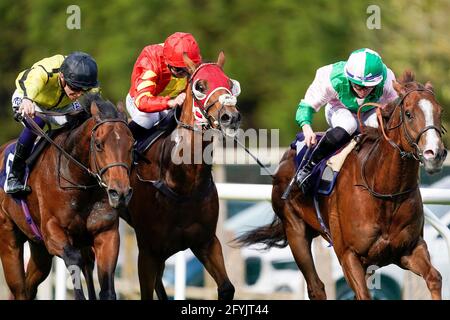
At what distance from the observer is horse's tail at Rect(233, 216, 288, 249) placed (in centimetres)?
865

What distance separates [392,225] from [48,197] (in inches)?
85.0

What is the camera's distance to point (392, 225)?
709 centimetres

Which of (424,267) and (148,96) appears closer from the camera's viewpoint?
(424,267)

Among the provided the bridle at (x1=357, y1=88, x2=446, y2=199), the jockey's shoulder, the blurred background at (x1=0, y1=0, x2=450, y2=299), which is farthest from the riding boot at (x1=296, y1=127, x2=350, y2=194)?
the blurred background at (x1=0, y1=0, x2=450, y2=299)

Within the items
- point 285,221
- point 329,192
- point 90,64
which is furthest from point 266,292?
point 90,64

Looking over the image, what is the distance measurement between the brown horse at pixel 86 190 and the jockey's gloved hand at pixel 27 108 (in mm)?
250

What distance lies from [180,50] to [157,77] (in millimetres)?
380

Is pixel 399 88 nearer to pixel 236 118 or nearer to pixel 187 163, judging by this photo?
pixel 236 118

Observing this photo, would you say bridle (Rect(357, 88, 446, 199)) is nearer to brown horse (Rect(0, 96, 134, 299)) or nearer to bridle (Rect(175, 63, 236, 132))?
bridle (Rect(175, 63, 236, 132))

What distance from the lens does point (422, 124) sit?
6.72 m

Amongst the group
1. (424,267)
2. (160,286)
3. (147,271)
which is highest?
(424,267)

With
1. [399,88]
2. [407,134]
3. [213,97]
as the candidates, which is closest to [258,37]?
[213,97]

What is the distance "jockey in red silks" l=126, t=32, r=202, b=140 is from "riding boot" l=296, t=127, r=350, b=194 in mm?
966

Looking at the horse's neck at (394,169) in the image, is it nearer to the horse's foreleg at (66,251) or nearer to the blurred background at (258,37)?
the horse's foreleg at (66,251)
